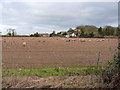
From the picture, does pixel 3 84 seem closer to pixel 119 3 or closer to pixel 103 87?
pixel 103 87

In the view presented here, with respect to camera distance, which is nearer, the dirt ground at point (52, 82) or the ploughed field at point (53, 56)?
the dirt ground at point (52, 82)

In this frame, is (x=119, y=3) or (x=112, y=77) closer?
(x=112, y=77)

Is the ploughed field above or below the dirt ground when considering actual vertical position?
above

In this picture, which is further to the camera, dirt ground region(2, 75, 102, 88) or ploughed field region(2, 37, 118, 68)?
ploughed field region(2, 37, 118, 68)

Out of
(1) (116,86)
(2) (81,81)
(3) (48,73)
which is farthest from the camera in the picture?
(3) (48,73)

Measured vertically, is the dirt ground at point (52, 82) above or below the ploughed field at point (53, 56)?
below

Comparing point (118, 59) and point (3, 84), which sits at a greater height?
point (118, 59)

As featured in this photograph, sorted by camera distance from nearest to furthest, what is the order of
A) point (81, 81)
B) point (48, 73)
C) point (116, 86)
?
point (116, 86) → point (81, 81) → point (48, 73)

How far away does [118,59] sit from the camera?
577 centimetres

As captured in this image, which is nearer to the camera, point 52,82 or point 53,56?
point 52,82

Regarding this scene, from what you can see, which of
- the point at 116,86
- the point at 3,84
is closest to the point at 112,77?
the point at 116,86

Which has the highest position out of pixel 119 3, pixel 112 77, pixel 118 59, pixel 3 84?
pixel 119 3

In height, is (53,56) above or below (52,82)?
above

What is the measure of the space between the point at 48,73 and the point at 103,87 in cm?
288
